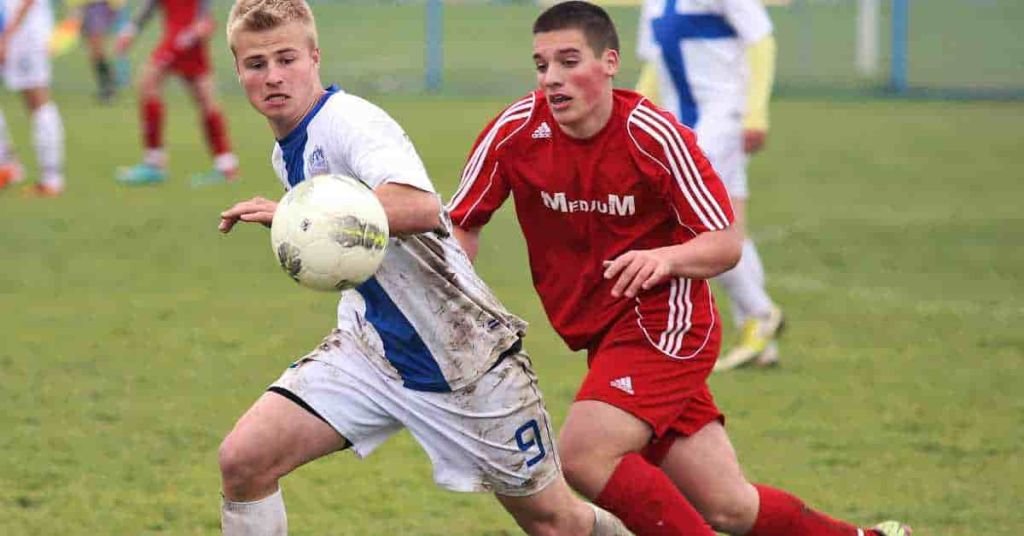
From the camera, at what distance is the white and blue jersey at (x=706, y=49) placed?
8117 mm

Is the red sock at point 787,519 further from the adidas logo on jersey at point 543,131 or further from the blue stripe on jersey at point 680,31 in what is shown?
the blue stripe on jersey at point 680,31

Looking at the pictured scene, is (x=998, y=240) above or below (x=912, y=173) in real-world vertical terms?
above

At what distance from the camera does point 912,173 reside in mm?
16266

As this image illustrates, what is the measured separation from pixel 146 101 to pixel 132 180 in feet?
2.48

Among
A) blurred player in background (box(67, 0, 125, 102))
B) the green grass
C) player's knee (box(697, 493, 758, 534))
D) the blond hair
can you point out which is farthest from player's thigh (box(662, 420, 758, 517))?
blurred player in background (box(67, 0, 125, 102))

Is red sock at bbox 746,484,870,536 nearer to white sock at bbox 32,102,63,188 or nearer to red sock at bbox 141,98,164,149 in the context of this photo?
white sock at bbox 32,102,63,188

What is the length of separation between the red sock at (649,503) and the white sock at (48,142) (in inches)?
397

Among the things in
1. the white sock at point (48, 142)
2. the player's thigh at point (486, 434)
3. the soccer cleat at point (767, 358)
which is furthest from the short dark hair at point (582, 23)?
the white sock at point (48, 142)

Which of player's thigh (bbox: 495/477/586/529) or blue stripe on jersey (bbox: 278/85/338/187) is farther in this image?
player's thigh (bbox: 495/477/586/529)

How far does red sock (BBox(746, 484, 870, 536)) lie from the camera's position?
494 centimetres

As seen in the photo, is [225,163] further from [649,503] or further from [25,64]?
[649,503]

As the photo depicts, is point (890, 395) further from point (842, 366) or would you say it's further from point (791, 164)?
point (791, 164)

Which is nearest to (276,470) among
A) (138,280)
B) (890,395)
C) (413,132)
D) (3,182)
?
(890,395)

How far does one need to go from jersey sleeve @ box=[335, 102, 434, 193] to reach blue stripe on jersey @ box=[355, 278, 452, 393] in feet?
1.21
